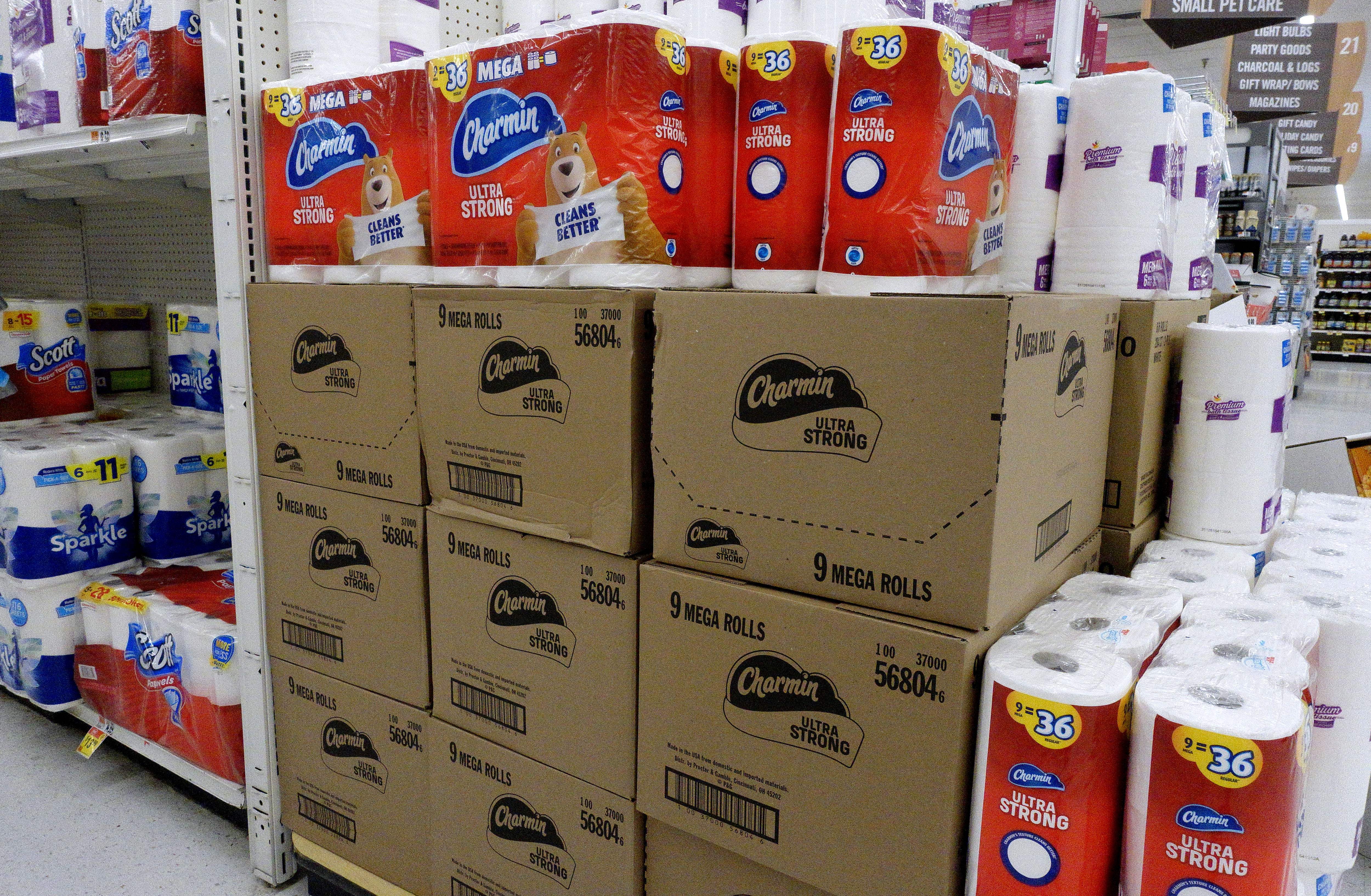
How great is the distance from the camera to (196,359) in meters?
2.16

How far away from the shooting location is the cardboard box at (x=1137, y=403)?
128cm

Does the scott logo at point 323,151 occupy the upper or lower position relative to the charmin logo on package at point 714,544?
upper

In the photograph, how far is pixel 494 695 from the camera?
129 centimetres

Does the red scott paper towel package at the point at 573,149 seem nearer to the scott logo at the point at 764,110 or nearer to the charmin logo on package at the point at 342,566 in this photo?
the scott logo at the point at 764,110

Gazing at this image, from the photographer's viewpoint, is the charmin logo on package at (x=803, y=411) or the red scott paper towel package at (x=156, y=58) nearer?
the charmin logo on package at (x=803, y=411)

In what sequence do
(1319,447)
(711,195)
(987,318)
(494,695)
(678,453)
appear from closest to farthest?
(987,318) → (678,453) → (711,195) → (494,695) → (1319,447)

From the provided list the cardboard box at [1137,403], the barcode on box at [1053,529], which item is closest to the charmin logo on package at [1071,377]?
the barcode on box at [1053,529]

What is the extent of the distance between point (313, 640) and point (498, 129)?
3.12 feet

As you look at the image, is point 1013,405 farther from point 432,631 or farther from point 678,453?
point 432,631

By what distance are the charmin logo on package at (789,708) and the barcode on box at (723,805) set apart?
0.28ft

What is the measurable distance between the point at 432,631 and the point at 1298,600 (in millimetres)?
1195

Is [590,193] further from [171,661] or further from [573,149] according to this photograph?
[171,661]

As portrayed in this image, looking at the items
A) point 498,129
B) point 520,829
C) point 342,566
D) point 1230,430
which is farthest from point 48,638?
point 1230,430

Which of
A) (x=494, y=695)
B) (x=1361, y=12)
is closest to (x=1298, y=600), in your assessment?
(x=494, y=695)
